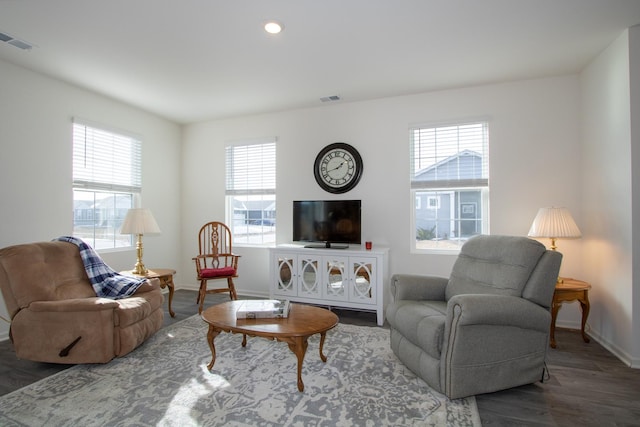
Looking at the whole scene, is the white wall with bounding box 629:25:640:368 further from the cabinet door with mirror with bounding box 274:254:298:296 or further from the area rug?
the cabinet door with mirror with bounding box 274:254:298:296

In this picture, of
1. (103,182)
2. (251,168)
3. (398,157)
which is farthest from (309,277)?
(103,182)

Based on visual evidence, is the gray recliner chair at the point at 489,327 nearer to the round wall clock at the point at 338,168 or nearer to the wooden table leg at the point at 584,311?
the wooden table leg at the point at 584,311

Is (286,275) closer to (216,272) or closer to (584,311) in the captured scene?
(216,272)

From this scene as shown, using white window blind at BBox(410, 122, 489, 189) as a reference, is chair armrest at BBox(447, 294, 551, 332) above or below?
below

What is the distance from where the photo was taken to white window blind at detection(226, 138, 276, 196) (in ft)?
16.0

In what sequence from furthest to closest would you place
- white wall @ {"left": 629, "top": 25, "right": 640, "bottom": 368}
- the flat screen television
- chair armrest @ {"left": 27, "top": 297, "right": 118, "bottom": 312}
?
the flat screen television
white wall @ {"left": 629, "top": 25, "right": 640, "bottom": 368}
chair armrest @ {"left": 27, "top": 297, "right": 118, "bottom": 312}

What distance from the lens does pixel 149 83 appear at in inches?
147

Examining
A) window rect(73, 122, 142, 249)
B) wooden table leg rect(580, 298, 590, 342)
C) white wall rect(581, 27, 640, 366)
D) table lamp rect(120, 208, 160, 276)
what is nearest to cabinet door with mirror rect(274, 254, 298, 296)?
table lamp rect(120, 208, 160, 276)

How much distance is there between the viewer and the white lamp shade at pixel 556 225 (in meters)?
3.09

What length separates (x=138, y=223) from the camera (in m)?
3.75

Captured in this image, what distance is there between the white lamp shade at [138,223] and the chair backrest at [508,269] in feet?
10.3

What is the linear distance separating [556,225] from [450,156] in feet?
4.33

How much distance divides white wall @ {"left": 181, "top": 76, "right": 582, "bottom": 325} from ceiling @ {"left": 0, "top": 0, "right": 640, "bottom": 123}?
0.25m

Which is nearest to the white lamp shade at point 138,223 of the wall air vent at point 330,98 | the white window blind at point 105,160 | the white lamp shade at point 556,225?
the white window blind at point 105,160
